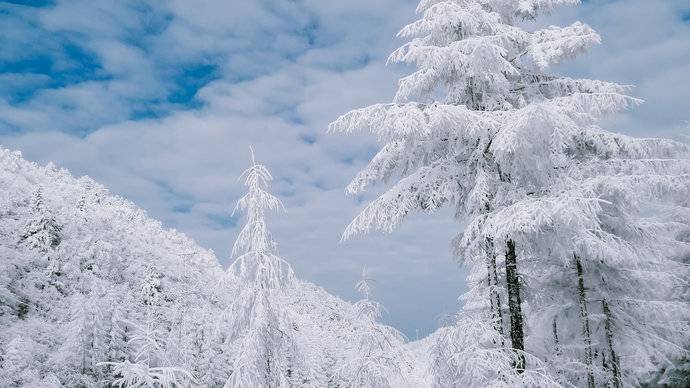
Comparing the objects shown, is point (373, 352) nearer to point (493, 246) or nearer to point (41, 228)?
point (493, 246)

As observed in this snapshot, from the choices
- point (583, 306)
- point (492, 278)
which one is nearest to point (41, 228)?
point (583, 306)

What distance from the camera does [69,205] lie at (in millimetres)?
39281

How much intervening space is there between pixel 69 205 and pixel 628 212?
4057cm

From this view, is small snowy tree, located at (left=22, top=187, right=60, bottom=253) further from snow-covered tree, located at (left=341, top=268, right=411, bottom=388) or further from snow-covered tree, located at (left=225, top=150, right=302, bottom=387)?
snow-covered tree, located at (left=341, top=268, right=411, bottom=388)

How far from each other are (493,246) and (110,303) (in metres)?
22.9

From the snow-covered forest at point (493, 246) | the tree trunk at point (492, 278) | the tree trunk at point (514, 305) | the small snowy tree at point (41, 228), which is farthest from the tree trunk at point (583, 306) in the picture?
the small snowy tree at point (41, 228)

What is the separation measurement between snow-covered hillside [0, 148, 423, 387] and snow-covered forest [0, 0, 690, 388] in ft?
0.42

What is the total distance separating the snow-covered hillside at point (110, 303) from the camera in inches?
487

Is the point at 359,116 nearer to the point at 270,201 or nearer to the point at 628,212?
the point at 270,201

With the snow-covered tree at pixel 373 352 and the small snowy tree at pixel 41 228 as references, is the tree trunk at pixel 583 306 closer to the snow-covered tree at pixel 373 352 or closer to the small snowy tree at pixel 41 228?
the snow-covered tree at pixel 373 352

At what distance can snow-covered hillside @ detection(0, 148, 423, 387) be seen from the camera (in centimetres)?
1238

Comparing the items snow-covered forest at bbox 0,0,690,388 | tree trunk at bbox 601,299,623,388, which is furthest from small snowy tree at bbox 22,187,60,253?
tree trunk at bbox 601,299,623,388

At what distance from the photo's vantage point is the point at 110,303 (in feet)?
79.9

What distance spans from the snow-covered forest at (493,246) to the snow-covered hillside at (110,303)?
127 millimetres
